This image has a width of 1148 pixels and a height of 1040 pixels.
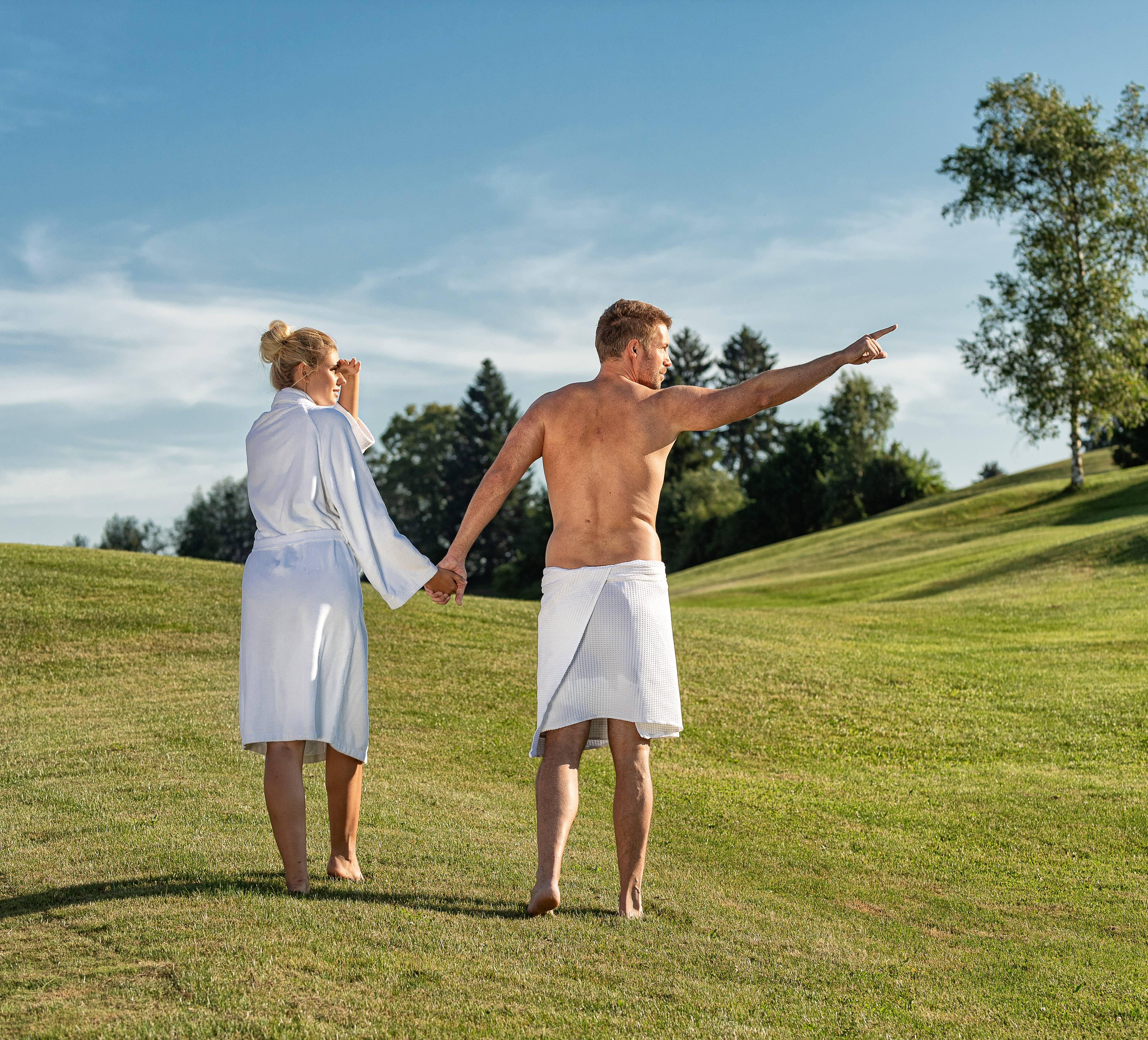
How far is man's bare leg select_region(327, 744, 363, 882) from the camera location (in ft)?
17.5

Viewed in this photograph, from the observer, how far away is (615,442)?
530cm

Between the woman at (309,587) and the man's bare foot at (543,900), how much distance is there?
0.97m

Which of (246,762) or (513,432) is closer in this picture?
(513,432)

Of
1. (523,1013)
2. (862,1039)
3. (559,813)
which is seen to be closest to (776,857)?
(559,813)

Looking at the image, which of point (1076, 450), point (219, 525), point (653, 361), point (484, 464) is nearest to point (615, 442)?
point (653, 361)

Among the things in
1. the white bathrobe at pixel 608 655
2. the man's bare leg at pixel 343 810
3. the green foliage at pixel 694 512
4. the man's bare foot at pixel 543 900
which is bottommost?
the man's bare foot at pixel 543 900

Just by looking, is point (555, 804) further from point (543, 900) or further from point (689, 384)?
point (689, 384)

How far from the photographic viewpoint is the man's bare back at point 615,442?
17.0ft

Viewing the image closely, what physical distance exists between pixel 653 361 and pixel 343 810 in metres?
2.62

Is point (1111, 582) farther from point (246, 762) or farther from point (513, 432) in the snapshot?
point (513, 432)

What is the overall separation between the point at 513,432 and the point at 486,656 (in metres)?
9.67

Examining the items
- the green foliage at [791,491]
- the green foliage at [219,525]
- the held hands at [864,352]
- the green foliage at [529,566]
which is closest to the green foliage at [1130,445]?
the green foliage at [791,491]

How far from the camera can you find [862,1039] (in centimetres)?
389

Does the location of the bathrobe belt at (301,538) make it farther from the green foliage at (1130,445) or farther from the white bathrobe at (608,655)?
the green foliage at (1130,445)
